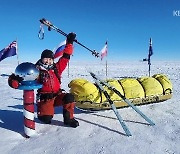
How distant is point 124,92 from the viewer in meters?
7.03

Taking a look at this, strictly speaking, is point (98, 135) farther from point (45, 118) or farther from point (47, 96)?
point (47, 96)

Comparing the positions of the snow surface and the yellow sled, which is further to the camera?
the yellow sled

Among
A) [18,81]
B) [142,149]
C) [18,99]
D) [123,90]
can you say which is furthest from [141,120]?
[18,99]

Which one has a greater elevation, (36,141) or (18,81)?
(18,81)

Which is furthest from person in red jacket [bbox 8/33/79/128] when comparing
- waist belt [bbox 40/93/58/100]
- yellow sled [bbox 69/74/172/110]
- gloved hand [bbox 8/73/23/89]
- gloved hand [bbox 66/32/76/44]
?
gloved hand [bbox 8/73/23/89]

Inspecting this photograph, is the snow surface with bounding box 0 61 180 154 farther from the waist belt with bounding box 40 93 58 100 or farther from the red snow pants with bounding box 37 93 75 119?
the waist belt with bounding box 40 93 58 100

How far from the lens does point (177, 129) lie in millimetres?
5488

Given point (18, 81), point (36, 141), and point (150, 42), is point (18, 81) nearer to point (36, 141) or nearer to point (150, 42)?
point (36, 141)

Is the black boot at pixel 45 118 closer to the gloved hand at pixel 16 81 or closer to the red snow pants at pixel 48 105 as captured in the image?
the red snow pants at pixel 48 105

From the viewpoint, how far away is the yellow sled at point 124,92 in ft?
21.1

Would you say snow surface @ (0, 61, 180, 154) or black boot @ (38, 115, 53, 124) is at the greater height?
black boot @ (38, 115, 53, 124)

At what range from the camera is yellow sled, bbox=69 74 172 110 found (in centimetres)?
642

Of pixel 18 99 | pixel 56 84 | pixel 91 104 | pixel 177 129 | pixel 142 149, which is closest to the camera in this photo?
pixel 142 149

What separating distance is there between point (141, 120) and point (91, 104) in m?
1.19
